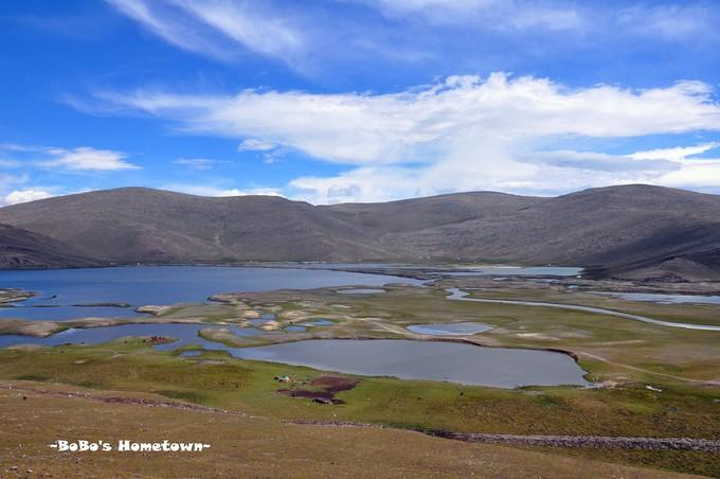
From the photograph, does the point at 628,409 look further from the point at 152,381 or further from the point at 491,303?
the point at 491,303

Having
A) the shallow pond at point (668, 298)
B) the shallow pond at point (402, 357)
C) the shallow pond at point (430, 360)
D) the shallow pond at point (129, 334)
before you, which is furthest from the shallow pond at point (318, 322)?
the shallow pond at point (668, 298)

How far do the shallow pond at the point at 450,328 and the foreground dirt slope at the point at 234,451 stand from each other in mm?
60418

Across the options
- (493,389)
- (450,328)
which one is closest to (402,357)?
(493,389)

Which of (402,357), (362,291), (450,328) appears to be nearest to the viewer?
(402,357)

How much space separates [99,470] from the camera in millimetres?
24109

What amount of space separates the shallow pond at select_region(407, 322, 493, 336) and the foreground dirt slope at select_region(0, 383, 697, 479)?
6042 cm

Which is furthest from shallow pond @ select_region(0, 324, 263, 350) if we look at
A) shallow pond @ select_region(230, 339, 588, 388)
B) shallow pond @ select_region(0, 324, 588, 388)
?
shallow pond @ select_region(230, 339, 588, 388)

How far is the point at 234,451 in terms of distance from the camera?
108 feet

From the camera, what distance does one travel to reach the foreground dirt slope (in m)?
26.7

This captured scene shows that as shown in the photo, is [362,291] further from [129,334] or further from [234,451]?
[234,451]

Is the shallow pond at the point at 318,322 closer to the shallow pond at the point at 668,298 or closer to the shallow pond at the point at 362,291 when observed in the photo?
the shallow pond at the point at 362,291

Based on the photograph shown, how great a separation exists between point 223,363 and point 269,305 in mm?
77010

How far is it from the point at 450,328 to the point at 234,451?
3123 inches

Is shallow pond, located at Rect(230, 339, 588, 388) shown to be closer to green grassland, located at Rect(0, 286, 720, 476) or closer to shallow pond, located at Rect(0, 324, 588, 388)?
shallow pond, located at Rect(0, 324, 588, 388)
